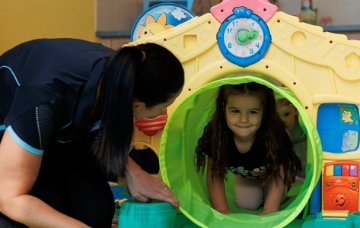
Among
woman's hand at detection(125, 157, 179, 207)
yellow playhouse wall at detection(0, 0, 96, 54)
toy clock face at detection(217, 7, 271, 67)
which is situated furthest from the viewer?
yellow playhouse wall at detection(0, 0, 96, 54)

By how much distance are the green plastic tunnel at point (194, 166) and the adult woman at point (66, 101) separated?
31 cm

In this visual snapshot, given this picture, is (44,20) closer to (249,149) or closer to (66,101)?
(249,149)

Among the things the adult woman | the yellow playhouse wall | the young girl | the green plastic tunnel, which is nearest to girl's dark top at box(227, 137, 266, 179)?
the young girl

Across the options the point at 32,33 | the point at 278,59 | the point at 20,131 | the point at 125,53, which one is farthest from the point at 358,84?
the point at 32,33

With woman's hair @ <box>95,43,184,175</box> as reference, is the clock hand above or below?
above

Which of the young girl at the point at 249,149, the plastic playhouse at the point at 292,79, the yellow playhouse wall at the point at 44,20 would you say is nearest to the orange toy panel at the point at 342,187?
the plastic playhouse at the point at 292,79

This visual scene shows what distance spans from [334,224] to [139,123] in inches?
20.9

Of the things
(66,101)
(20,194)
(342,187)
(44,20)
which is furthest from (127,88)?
(44,20)

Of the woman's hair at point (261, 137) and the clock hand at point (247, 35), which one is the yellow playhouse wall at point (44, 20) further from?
the clock hand at point (247, 35)

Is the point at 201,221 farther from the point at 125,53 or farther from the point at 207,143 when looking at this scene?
the point at 125,53

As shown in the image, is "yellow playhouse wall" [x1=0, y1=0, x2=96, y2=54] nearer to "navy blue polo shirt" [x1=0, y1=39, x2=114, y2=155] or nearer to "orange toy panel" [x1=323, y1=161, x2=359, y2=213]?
"navy blue polo shirt" [x1=0, y1=39, x2=114, y2=155]

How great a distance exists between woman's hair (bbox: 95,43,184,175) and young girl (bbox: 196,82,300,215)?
599 mm

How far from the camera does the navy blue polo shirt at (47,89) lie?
923 mm

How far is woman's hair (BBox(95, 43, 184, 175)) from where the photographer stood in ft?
2.98
